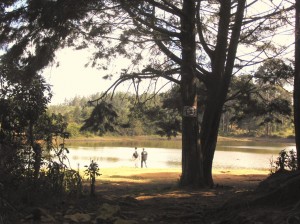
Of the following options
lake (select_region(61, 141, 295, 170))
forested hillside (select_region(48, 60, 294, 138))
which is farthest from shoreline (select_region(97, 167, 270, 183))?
forested hillside (select_region(48, 60, 294, 138))

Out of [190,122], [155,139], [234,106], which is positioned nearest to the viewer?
[190,122]

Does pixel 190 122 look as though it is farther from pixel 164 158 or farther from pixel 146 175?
pixel 164 158

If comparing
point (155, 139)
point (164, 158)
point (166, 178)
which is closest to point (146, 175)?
point (166, 178)

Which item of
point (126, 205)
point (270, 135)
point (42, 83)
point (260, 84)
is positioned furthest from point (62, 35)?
point (270, 135)

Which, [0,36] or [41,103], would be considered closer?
[41,103]

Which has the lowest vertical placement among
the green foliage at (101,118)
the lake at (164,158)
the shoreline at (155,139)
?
the lake at (164,158)

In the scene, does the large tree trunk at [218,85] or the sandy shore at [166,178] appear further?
the sandy shore at [166,178]

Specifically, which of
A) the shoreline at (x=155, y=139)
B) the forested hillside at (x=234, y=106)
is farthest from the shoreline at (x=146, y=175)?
the shoreline at (x=155, y=139)

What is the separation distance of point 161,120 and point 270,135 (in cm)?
6171

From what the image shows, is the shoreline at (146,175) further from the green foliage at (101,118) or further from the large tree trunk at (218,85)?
the green foliage at (101,118)

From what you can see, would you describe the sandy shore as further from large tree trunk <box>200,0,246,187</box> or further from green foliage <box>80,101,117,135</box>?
green foliage <box>80,101,117,135</box>

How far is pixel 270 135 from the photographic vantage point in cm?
7500

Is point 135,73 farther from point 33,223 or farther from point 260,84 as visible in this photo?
point 33,223

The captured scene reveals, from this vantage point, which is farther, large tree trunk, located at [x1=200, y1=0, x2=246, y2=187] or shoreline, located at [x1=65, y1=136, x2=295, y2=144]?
shoreline, located at [x1=65, y1=136, x2=295, y2=144]
